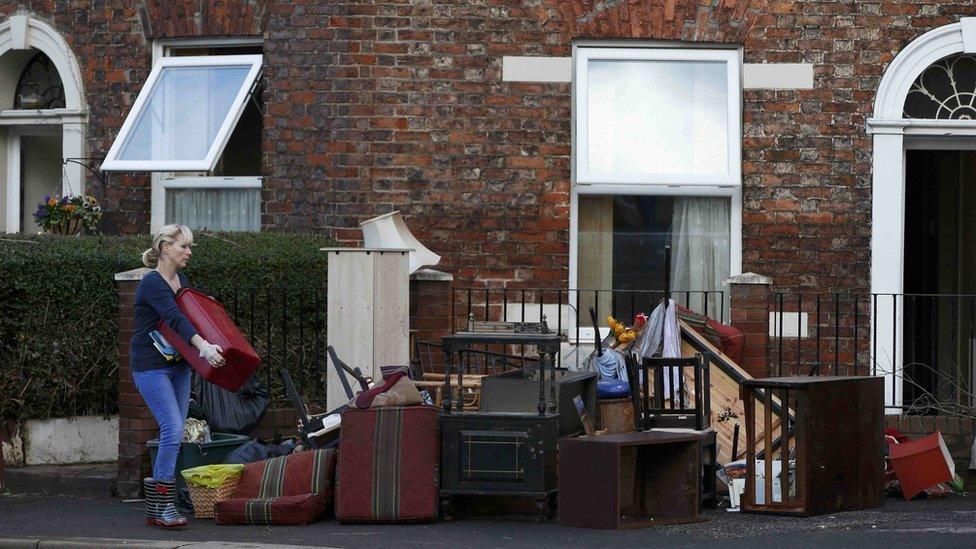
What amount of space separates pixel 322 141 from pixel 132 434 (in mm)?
3210

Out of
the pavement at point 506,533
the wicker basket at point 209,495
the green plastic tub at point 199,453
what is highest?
the green plastic tub at point 199,453

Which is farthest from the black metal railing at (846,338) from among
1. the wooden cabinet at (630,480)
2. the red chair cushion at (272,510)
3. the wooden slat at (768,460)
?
the red chair cushion at (272,510)

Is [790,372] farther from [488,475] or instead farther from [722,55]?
[488,475]

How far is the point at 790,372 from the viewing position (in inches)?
470

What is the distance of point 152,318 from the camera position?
878cm

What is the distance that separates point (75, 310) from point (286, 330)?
5.00ft

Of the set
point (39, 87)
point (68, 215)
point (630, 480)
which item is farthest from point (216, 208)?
point (630, 480)

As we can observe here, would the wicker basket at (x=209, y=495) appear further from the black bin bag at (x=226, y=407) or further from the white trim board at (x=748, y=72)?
the white trim board at (x=748, y=72)

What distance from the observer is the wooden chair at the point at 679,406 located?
9.43 metres

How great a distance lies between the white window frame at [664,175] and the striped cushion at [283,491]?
3601 mm

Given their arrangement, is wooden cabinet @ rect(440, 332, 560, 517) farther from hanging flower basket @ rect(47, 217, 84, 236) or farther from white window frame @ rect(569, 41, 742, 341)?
hanging flower basket @ rect(47, 217, 84, 236)

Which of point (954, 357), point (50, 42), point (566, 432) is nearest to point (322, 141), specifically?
point (50, 42)

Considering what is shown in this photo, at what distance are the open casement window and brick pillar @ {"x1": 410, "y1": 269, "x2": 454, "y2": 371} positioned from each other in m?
2.21

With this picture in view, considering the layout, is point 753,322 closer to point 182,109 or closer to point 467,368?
point 467,368
